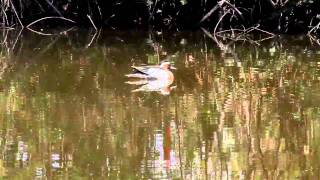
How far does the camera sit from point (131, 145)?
16.4ft

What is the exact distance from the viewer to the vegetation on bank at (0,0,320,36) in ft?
38.4

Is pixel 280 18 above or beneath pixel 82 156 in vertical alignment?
above

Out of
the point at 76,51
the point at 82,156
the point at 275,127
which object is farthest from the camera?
the point at 76,51

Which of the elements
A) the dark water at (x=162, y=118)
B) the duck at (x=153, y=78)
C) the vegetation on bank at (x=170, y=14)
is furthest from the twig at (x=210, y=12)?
the duck at (x=153, y=78)

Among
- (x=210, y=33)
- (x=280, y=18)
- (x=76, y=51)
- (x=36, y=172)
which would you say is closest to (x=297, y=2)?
(x=280, y=18)

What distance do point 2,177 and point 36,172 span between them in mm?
206

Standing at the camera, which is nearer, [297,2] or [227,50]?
[227,50]

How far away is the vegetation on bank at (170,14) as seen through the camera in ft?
38.4

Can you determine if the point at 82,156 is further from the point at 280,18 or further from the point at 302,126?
the point at 280,18

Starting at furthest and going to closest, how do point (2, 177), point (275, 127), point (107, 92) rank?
point (107, 92) < point (275, 127) < point (2, 177)

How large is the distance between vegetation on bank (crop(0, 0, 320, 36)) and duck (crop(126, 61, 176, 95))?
479 cm

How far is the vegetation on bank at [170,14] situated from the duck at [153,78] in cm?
479

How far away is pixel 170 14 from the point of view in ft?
41.8

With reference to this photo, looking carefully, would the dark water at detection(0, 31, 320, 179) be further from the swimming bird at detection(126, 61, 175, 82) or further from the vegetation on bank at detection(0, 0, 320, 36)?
the vegetation on bank at detection(0, 0, 320, 36)
